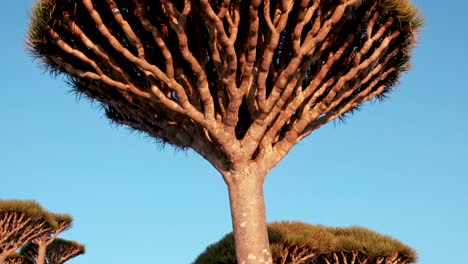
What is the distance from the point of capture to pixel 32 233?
2228 cm

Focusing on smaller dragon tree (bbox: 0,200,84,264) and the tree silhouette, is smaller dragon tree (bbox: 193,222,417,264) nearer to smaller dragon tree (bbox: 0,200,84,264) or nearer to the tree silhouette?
smaller dragon tree (bbox: 0,200,84,264)

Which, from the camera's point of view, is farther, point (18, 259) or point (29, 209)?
point (18, 259)

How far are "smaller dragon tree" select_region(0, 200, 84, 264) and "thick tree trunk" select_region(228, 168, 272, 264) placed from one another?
50.0 feet

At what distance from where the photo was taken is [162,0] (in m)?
7.36

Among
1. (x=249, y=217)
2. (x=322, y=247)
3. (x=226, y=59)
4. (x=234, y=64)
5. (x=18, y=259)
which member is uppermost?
(x=18, y=259)

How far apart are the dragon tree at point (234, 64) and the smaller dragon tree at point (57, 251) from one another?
60.6 ft

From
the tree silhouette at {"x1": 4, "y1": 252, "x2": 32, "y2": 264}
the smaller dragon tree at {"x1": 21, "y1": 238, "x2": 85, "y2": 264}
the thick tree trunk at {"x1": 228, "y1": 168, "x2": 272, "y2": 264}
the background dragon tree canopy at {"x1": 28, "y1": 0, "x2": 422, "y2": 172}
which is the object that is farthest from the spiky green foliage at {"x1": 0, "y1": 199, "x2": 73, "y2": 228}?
the thick tree trunk at {"x1": 228, "y1": 168, "x2": 272, "y2": 264}

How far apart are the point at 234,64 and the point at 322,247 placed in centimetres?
1017

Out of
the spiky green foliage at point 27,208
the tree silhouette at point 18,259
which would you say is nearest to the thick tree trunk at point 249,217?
the spiky green foliage at point 27,208

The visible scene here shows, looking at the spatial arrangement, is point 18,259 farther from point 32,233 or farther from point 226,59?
point 226,59

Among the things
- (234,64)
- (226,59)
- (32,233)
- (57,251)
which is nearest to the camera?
(234,64)

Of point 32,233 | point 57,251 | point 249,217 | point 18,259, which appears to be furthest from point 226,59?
point 18,259

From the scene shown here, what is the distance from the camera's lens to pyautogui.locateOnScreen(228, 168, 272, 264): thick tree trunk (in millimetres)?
7664

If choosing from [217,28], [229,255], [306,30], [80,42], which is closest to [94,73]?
[80,42]
